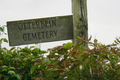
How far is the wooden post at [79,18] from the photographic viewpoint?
446cm

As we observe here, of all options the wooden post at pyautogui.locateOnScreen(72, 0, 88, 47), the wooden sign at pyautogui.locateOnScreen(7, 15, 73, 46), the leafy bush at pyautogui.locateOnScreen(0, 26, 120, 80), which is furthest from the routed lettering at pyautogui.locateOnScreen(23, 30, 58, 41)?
the leafy bush at pyautogui.locateOnScreen(0, 26, 120, 80)

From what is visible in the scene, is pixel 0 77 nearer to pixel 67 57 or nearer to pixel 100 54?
pixel 67 57

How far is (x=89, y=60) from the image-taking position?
2490 millimetres

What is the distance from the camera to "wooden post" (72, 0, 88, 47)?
4.46 metres

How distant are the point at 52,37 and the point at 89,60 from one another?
205 cm

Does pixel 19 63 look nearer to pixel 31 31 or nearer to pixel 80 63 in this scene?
pixel 31 31

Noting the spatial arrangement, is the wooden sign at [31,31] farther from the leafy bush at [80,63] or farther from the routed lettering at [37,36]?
the leafy bush at [80,63]

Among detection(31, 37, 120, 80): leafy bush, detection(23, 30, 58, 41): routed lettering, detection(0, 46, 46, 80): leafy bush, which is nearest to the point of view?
detection(31, 37, 120, 80): leafy bush

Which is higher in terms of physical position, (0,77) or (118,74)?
(118,74)

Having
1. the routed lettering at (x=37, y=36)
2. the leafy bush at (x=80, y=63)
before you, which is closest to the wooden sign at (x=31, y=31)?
the routed lettering at (x=37, y=36)

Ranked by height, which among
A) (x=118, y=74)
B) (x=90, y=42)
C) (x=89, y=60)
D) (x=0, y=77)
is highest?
(x=90, y=42)

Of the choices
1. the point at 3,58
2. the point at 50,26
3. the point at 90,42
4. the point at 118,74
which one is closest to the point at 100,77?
the point at 118,74

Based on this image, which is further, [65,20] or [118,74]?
[65,20]

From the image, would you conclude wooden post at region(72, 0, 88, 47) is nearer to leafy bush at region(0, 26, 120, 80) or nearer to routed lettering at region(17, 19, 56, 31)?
routed lettering at region(17, 19, 56, 31)
